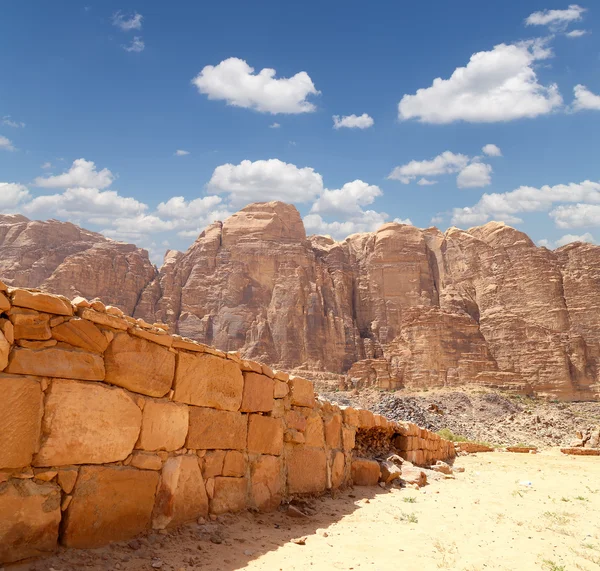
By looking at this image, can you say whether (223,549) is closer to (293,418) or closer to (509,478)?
(293,418)

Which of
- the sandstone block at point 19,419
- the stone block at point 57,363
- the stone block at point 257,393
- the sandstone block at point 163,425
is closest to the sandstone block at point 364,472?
the stone block at point 257,393

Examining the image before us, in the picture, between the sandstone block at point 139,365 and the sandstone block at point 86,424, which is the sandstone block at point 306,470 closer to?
the sandstone block at point 139,365

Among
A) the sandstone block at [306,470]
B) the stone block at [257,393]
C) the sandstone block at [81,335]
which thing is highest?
the sandstone block at [81,335]

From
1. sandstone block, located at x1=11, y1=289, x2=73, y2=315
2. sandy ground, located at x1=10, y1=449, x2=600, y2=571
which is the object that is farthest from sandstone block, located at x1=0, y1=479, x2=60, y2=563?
sandstone block, located at x1=11, y1=289, x2=73, y2=315

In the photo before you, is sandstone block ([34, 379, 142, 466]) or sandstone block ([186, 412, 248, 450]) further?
sandstone block ([186, 412, 248, 450])

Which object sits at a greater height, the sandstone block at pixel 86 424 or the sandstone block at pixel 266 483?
the sandstone block at pixel 86 424

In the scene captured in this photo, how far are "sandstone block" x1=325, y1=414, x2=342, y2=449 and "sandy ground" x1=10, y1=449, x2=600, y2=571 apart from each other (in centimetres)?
74

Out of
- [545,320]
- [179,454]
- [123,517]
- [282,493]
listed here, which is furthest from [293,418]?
[545,320]

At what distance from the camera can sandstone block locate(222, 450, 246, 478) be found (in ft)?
19.1

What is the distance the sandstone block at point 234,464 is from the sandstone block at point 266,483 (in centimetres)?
23

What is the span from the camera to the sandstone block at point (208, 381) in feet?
17.5

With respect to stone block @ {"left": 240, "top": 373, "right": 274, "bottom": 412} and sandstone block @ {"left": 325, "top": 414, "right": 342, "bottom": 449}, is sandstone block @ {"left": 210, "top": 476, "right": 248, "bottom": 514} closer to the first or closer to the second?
stone block @ {"left": 240, "top": 373, "right": 274, "bottom": 412}

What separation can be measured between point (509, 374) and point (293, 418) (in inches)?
2527

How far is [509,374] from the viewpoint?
65500 millimetres
